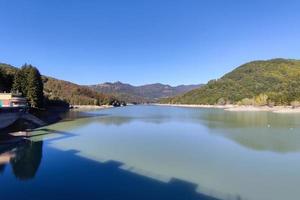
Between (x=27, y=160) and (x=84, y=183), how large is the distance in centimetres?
908

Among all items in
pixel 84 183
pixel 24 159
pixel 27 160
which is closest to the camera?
pixel 84 183

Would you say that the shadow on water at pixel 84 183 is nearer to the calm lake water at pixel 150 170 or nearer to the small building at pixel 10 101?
the calm lake water at pixel 150 170

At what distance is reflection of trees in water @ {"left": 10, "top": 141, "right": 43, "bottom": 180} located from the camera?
795 inches

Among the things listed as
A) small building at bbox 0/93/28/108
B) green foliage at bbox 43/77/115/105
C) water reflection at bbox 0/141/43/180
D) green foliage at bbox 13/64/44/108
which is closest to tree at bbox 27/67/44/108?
green foliage at bbox 13/64/44/108

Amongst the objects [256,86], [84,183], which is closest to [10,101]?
[84,183]

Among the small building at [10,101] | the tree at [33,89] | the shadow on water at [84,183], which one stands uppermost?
the tree at [33,89]

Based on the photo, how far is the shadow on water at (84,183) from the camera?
15.1m

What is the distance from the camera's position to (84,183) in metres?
17.4

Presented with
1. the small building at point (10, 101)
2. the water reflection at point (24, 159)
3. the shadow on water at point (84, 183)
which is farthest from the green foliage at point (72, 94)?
the shadow on water at point (84, 183)

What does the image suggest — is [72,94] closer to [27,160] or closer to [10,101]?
[10,101]

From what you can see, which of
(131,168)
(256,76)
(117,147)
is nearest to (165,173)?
(131,168)

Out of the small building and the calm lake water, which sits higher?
the small building

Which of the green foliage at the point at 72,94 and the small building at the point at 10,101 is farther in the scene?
the green foliage at the point at 72,94

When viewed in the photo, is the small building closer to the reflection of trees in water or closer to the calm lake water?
the calm lake water
